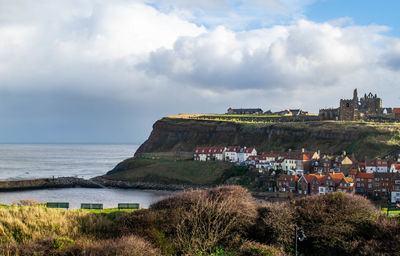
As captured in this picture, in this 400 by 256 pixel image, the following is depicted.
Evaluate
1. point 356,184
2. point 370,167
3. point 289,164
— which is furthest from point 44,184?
point 370,167

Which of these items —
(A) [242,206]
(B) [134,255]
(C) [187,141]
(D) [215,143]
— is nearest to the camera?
(B) [134,255]

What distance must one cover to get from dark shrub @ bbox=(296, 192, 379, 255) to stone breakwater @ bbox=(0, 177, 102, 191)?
65.2m

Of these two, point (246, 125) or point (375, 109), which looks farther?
point (375, 109)

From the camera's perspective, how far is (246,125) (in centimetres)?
11519

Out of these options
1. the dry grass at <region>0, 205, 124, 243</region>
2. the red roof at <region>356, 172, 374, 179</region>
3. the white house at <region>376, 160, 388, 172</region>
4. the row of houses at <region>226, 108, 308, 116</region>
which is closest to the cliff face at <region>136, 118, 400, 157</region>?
the white house at <region>376, 160, 388, 172</region>

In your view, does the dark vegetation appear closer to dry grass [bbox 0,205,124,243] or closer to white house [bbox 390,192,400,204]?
dry grass [bbox 0,205,124,243]

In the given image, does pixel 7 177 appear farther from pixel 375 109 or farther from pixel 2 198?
pixel 375 109

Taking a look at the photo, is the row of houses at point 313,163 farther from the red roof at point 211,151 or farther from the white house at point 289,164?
the red roof at point 211,151

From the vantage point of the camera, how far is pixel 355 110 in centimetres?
11750

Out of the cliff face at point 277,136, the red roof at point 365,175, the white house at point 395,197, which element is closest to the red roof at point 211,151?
the cliff face at point 277,136

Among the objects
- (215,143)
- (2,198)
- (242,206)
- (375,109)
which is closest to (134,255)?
(242,206)

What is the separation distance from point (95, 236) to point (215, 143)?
91850 millimetres

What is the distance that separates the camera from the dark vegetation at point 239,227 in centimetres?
2183

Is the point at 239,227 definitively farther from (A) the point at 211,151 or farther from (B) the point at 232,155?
(A) the point at 211,151
